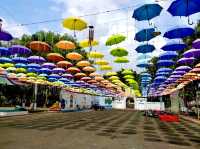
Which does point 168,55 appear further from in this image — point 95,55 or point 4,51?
point 4,51

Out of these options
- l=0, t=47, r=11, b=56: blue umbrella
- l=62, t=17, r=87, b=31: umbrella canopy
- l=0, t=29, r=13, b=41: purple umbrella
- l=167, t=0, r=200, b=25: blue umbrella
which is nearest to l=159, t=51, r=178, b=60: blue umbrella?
l=62, t=17, r=87, b=31: umbrella canopy

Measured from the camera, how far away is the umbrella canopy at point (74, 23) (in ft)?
62.8

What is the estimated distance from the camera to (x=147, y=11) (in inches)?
641

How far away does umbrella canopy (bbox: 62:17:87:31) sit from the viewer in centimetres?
1914

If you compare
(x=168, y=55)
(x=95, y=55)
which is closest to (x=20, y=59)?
(x=95, y=55)

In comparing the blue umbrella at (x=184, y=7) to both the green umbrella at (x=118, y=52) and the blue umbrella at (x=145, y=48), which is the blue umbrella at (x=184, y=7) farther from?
the green umbrella at (x=118, y=52)

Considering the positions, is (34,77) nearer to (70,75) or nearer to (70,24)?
(70,75)

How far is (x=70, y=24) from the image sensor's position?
760 inches

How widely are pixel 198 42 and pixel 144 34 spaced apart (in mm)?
3354

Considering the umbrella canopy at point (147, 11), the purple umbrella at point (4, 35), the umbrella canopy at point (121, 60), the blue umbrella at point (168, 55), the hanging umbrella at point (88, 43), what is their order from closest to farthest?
the umbrella canopy at point (147, 11) < the purple umbrella at point (4, 35) < the hanging umbrella at point (88, 43) < the blue umbrella at point (168, 55) < the umbrella canopy at point (121, 60)

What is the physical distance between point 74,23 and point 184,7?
22.7 feet

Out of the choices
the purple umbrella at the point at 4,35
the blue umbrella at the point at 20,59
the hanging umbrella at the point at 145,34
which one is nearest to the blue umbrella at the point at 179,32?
the hanging umbrella at the point at 145,34

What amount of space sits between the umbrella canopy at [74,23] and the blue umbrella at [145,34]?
3.30m

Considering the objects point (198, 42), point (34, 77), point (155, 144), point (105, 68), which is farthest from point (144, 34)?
point (34, 77)
